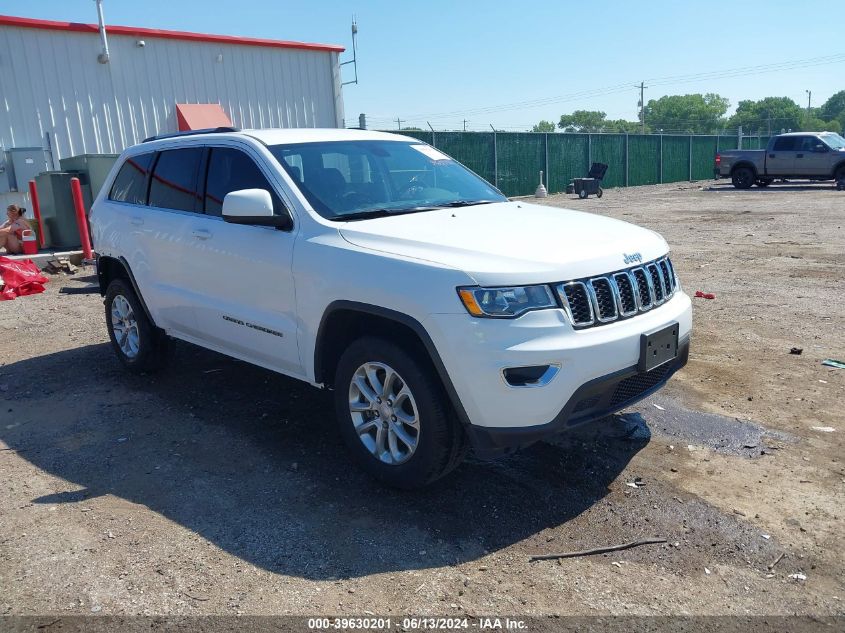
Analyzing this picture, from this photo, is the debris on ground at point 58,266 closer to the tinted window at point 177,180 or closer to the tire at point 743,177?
the tinted window at point 177,180

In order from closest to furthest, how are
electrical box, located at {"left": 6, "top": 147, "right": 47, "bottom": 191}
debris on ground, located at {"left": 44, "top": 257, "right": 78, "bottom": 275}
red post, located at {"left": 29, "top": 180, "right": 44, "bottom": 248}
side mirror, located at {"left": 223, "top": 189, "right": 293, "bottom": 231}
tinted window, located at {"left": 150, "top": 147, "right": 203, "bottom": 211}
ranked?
1. side mirror, located at {"left": 223, "top": 189, "right": 293, "bottom": 231}
2. tinted window, located at {"left": 150, "top": 147, "right": 203, "bottom": 211}
3. debris on ground, located at {"left": 44, "top": 257, "right": 78, "bottom": 275}
4. red post, located at {"left": 29, "top": 180, "right": 44, "bottom": 248}
5. electrical box, located at {"left": 6, "top": 147, "right": 47, "bottom": 191}

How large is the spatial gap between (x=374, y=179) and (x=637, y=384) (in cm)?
209

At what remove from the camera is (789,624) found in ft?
9.30

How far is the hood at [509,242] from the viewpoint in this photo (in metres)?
3.46

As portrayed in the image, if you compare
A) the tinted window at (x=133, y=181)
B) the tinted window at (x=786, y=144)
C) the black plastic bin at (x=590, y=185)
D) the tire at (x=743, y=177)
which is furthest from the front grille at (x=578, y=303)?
the tire at (x=743, y=177)

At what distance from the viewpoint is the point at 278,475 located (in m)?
4.27

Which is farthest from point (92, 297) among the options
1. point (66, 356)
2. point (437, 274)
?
point (437, 274)

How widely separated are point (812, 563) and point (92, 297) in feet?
30.4

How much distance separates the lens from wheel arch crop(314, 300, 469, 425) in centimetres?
350

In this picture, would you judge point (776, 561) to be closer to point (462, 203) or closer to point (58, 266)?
point (462, 203)

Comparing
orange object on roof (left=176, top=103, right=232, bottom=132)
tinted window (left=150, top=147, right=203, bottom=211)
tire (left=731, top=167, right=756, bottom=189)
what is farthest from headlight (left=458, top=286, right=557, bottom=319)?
tire (left=731, top=167, right=756, bottom=189)

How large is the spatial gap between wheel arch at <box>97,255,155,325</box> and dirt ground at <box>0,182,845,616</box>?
0.70 meters

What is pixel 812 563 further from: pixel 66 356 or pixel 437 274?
pixel 66 356

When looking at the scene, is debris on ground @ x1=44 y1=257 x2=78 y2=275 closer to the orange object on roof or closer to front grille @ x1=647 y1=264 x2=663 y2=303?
the orange object on roof
